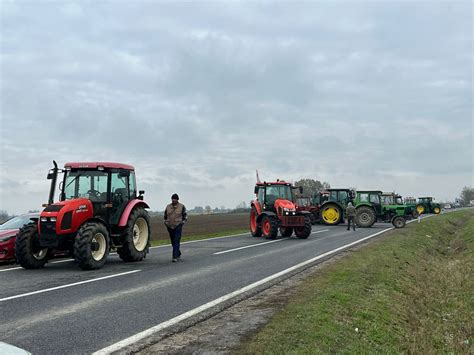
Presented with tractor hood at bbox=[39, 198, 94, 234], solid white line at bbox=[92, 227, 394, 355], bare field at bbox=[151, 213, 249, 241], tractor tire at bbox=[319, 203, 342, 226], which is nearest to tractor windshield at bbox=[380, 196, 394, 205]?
tractor tire at bbox=[319, 203, 342, 226]

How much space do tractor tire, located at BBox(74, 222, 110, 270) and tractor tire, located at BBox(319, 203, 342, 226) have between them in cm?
2341

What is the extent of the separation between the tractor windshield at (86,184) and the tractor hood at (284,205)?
10.8 metres

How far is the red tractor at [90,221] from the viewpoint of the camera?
34.2 feet

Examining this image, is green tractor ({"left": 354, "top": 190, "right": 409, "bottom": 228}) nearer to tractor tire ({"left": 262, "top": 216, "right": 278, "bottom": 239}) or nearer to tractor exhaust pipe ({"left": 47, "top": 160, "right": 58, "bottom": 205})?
tractor tire ({"left": 262, "top": 216, "right": 278, "bottom": 239})

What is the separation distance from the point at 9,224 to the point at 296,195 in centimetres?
1348

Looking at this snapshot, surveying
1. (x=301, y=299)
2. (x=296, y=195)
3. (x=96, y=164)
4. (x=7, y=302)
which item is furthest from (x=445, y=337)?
(x=296, y=195)

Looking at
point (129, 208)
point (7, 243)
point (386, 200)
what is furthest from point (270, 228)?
point (386, 200)

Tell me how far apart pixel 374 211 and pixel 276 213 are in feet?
38.9

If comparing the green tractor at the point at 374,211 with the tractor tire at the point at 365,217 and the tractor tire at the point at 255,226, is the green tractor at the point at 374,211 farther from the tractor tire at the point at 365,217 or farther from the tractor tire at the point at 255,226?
the tractor tire at the point at 255,226

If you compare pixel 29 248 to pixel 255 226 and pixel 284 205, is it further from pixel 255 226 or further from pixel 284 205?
pixel 255 226

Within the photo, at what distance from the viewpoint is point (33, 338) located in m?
5.29

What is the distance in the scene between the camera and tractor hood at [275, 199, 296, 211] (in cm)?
2108

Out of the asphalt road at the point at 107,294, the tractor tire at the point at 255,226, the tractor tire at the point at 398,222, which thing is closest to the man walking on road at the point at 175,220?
the asphalt road at the point at 107,294

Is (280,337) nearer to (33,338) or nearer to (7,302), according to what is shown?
(33,338)
